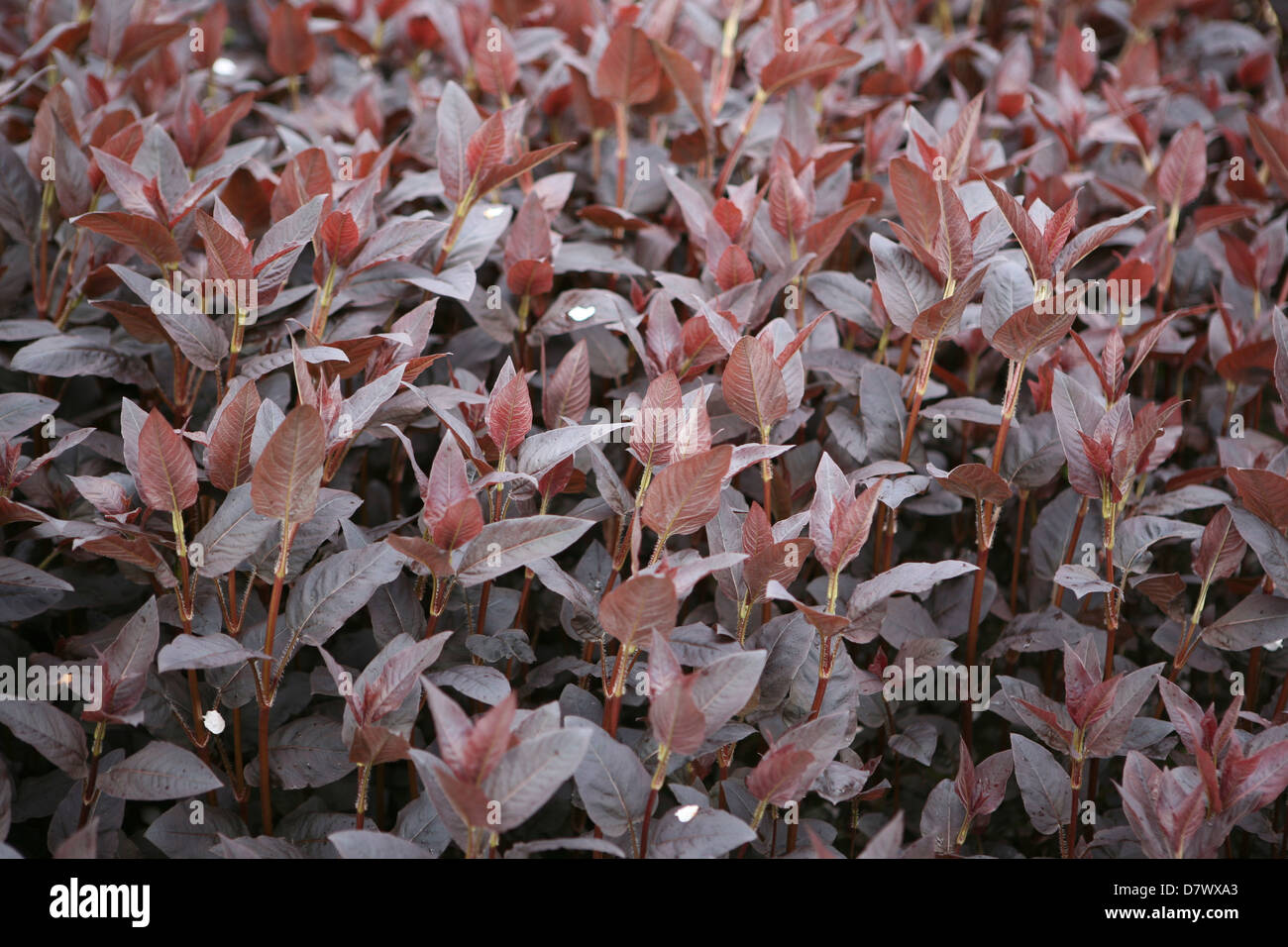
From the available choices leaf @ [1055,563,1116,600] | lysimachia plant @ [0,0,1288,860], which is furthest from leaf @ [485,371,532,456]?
leaf @ [1055,563,1116,600]

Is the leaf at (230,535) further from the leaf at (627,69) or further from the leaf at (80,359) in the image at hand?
the leaf at (627,69)

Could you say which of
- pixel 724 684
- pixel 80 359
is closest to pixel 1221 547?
pixel 724 684

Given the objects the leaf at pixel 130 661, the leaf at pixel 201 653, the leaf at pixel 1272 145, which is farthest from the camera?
the leaf at pixel 1272 145

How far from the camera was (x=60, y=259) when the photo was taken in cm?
215

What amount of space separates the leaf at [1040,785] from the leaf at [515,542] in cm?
81

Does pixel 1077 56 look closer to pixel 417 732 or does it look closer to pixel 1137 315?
→ pixel 1137 315

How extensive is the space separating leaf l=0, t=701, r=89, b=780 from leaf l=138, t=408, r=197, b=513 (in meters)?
0.34

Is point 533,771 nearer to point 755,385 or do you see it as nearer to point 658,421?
point 658,421

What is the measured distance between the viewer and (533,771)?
1284 mm

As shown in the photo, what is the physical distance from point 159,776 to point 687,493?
867mm

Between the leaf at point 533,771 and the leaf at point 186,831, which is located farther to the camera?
the leaf at point 186,831

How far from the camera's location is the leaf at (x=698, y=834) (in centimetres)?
139

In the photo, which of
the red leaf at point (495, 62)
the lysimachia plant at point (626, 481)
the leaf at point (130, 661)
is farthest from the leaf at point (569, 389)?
the red leaf at point (495, 62)
